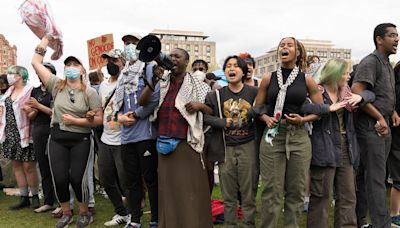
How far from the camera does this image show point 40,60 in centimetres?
499

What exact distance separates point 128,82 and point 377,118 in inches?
106

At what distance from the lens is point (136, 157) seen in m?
4.48

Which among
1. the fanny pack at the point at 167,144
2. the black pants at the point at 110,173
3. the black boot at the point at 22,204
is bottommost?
the black boot at the point at 22,204

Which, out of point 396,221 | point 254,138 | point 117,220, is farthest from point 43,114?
point 396,221

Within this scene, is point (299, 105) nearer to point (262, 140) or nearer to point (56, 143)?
point (262, 140)

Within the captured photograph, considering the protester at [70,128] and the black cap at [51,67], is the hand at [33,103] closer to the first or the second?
the protester at [70,128]

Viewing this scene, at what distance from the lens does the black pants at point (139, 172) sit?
4.37 m

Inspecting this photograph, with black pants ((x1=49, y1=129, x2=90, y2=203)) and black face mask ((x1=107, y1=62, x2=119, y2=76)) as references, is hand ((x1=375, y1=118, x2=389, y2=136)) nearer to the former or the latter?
black face mask ((x1=107, y1=62, x2=119, y2=76))

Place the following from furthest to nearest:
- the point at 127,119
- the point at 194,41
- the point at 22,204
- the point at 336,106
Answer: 1. the point at 194,41
2. the point at 22,204
3. the point at 127,119
4. the point at 336,106

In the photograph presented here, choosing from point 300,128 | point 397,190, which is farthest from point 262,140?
point 397,190

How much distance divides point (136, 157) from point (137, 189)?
1.35ft

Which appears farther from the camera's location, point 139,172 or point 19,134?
point 19,134

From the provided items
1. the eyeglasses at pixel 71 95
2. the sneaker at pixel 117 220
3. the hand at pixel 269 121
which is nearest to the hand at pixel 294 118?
the hand at pixel 269 121

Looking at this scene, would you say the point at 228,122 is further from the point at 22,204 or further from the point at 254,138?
the point at 22,204
